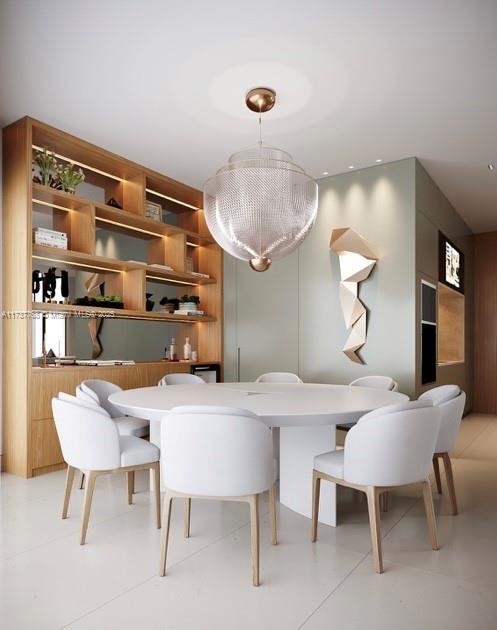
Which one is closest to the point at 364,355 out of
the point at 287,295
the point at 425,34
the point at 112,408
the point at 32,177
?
the point at 287,295

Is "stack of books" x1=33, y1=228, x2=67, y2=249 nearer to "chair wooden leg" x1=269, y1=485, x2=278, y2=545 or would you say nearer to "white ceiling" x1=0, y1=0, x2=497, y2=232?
"white ceiling" x1=0, y1=0, x2=497, y2=232

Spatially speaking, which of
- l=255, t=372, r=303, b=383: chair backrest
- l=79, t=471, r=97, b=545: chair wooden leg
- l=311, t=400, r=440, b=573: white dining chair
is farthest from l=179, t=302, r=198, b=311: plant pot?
l=311, t=400, r=440, b=573: white dining chair

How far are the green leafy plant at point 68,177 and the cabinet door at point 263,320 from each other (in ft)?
7.50

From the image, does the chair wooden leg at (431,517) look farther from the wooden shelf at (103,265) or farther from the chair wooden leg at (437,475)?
the wooden shelf at (103,265)

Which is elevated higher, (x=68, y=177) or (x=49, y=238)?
(x=68, y=177)

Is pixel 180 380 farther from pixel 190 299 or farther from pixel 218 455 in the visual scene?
pixel 218 455

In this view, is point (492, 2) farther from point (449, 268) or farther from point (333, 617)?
point (449, 268)

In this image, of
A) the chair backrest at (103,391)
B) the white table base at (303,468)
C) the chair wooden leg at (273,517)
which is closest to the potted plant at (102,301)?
the chair backrest at (103,391)

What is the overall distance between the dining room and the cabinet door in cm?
3

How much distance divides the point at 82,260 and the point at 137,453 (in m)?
2.52

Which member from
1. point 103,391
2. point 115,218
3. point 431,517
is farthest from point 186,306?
point 431,517

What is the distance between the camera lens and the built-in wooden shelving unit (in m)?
Answer: 4.01

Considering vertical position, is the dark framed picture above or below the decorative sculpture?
above

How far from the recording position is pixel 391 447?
2316 millimetres
